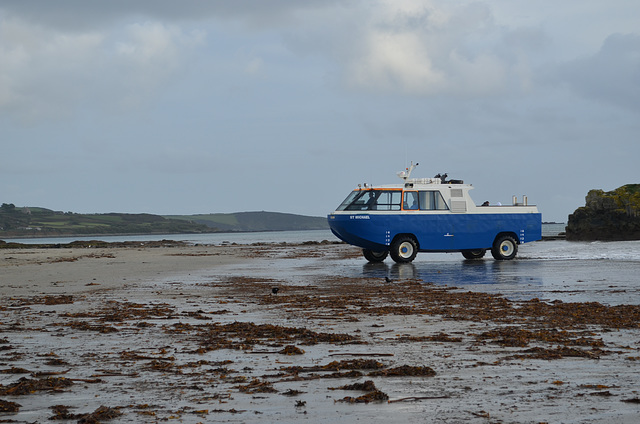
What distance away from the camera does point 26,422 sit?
14.7ft

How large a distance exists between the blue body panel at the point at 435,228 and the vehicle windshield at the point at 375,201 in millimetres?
342

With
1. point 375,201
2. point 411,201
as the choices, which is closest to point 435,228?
point 411,201

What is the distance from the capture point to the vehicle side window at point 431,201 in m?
24.2

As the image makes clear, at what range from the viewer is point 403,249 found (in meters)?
24.0

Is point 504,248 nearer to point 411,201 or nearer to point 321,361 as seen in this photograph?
point 411,201

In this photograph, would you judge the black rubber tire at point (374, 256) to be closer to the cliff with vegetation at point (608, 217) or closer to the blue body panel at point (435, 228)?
the blue body panel at point (435, 228)

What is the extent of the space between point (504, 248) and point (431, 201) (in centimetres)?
349

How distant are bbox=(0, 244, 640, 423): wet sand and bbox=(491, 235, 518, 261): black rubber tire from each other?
1375 centimetres

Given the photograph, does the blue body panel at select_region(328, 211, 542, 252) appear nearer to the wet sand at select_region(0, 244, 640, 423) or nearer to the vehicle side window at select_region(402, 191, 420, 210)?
the vehicle side window at select_region(402, 191, 420, 210)

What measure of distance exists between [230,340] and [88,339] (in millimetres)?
1630

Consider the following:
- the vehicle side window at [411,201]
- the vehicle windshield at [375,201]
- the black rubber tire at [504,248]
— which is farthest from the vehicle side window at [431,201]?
the black rubber tire at [504,248]

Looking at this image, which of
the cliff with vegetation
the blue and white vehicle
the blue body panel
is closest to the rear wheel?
the blue and white vehicle

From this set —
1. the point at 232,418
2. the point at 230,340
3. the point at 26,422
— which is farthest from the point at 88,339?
the point at 232,418

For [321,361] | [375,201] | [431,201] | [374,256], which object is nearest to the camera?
[321,361]
